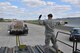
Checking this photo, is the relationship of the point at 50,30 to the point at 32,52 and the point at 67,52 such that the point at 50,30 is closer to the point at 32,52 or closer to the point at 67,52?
the point at 32,52

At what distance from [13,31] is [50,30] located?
66.2ft

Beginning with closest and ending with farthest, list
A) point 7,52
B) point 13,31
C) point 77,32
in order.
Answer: point 7,52 → point 77,32 → point 13,31

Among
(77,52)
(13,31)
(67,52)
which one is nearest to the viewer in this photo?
(77,52)

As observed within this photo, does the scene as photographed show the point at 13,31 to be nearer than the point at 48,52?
No

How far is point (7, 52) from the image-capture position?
30.9ft

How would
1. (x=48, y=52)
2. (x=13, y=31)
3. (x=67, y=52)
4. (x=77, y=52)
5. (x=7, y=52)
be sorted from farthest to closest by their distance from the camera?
(x=13, y=31) < (x=67, y=52) < (x=7, y=52) < (x=48, y=52) < (x=77, y=52)

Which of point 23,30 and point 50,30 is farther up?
point 50,30

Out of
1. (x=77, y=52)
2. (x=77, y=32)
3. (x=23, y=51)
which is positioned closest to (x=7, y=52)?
(x=23, y=51)

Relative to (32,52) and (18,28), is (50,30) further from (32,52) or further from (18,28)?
(18,28)

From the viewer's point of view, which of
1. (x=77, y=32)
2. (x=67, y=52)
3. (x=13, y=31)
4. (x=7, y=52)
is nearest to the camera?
(x=7, y=52)

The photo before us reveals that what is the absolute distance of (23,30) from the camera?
96.9 feet

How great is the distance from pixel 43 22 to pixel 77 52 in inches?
100

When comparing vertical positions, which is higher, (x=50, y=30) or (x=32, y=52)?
(x=50, y=30)

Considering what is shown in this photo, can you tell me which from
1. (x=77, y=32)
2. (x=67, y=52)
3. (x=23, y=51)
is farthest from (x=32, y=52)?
(x=77, y=32)
